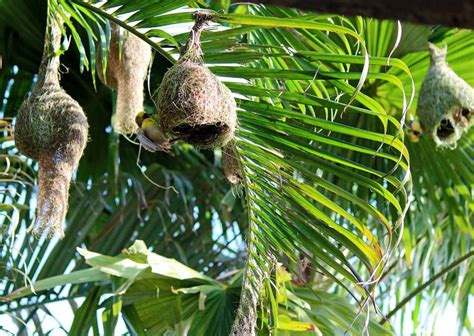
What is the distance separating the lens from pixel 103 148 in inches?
137

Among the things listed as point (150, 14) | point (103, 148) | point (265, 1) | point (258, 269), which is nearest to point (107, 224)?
point (103, 148)

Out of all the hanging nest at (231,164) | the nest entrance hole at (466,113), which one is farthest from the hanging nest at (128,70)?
the nest entrance hole at (466,113)

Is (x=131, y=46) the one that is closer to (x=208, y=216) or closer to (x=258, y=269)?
(x=258, y=269)

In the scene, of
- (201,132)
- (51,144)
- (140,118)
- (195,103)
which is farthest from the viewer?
(140,118)

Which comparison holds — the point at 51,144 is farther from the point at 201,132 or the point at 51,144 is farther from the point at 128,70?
the point at 201,132

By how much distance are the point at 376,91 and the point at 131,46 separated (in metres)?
1.11

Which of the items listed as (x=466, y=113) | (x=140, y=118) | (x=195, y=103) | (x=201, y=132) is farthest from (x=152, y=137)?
(x=466, y=113)

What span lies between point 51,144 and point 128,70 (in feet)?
1.03

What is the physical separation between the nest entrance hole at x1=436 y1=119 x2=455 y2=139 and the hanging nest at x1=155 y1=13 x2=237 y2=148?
121cm

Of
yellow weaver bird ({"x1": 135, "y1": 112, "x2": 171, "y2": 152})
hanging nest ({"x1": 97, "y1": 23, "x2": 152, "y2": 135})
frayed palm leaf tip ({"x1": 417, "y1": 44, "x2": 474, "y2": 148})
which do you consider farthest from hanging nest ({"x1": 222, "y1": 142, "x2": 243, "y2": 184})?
frayed palm leaf tip ({"x1": 417, "y1": 44, "x2": 474, "y2": 148})

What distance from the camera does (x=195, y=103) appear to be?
5.24 ft

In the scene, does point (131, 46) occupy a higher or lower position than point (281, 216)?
higher

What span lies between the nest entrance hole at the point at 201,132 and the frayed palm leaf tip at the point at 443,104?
1.14 m

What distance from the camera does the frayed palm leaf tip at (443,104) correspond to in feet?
8.77
